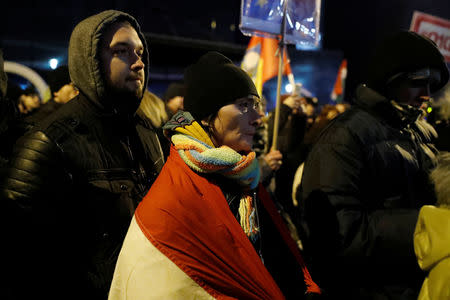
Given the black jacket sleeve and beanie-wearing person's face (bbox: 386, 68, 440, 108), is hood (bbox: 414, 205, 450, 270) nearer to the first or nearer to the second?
beanie-wearing person's face (bbox: 386, 68, 440, 108)

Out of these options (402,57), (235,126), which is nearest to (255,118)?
(235,126)

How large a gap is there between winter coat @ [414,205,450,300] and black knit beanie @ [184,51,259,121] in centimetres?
97

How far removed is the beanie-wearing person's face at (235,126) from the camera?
167cm

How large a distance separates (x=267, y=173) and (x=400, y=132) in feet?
4.51

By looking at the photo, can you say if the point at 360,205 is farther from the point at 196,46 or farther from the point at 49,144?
the point at 196,46

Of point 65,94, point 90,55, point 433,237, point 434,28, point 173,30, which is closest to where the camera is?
point 433,237

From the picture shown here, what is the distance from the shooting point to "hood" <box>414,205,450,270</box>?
1564 millimetres

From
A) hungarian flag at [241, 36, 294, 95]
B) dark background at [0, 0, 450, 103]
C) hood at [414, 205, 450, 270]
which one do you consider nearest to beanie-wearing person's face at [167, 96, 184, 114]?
hungarian flag at [241, 36, 294, 95]

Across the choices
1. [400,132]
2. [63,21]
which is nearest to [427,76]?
[400,132]

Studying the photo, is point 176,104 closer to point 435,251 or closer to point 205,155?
point 205,155

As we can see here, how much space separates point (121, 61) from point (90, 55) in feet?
0.53

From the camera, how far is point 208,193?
1.51 meters

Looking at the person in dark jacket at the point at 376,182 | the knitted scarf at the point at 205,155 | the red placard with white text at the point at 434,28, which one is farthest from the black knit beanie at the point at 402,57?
the red placard with white text at the point at 434,28

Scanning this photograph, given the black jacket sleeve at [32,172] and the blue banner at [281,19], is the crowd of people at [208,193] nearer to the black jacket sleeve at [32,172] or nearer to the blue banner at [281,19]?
the black jacket sleeve at [32,172]
